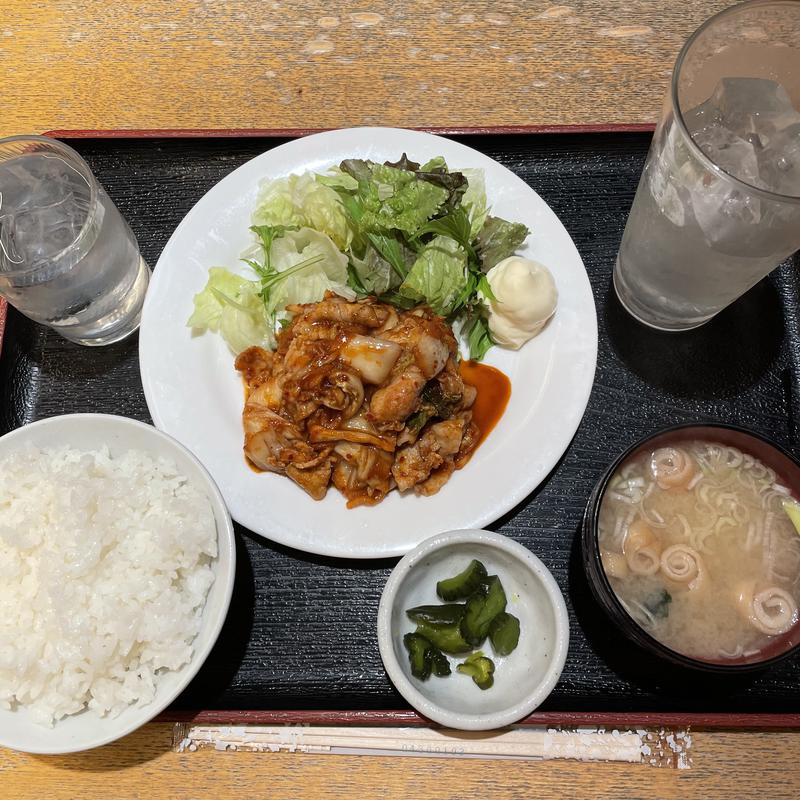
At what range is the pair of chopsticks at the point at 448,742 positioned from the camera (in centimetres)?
217

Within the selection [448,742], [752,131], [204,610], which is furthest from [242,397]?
[752,131]

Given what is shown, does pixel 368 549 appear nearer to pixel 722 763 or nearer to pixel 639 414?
pixel 639 414

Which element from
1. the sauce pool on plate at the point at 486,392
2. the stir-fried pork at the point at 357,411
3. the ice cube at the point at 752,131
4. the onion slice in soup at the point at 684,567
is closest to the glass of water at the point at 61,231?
the stir-fried pork at the point at 357,411

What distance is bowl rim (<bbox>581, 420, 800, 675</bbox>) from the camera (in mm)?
1865

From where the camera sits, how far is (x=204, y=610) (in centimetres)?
208

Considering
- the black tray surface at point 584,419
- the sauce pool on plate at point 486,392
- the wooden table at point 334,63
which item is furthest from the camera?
the wooden table at point 334,63

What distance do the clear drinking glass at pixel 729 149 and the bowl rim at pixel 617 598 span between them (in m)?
0.56

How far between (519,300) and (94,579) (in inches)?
65.2

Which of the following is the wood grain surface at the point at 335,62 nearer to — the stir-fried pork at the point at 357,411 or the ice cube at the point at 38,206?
the ice cube at the point at 38,206

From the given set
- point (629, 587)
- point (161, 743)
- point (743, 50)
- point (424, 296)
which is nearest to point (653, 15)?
point (743, 50)

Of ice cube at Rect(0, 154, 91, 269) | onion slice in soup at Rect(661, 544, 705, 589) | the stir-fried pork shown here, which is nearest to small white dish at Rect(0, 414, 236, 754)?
the stir-fried pork

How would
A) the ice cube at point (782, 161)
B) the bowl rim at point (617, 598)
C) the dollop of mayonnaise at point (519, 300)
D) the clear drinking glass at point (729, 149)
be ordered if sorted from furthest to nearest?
1. the dollop of mayonnaise at point (519, 300)
2. the ice cube at point (782, 161)
3. the clear drinking glass at point (729, 149)
4. the bowl rim at point (617, 598)

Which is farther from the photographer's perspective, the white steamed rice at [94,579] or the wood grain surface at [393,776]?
the wood grain surface at [393,776]

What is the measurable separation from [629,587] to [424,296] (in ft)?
4.07
